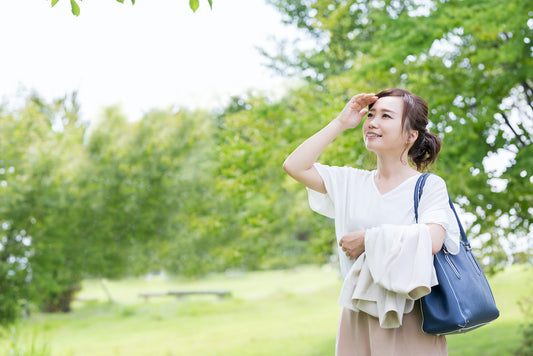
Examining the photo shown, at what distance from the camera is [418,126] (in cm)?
175

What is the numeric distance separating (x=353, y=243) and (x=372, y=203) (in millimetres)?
165

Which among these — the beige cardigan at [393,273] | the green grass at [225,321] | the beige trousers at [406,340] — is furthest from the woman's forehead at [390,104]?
the green grass at [225,321]

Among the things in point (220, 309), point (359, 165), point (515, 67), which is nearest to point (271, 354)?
point (359, 165)

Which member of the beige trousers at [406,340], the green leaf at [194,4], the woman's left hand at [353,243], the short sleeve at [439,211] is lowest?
the beige trousers at [406,340]

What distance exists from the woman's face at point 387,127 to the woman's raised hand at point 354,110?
0.05m

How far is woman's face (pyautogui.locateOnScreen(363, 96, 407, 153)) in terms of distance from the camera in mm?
1704

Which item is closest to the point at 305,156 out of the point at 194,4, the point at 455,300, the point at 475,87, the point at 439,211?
the point at 439,211

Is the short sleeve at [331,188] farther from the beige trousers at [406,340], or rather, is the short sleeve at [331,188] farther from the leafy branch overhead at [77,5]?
the leafy branch overhead at [77,5]

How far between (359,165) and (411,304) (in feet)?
11.5

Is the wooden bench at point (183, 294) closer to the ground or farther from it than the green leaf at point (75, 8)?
closer to the ground

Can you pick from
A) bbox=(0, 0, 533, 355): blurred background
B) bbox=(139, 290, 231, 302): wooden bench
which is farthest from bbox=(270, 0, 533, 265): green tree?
bbox=(139, 290, 231, 302): wooden bench

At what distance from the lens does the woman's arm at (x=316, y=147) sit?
176 centimetres

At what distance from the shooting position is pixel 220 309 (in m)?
15.4

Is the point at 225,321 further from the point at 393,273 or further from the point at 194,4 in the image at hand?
the point at 393,273
